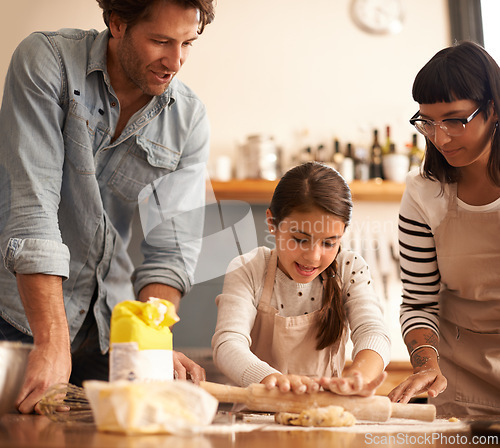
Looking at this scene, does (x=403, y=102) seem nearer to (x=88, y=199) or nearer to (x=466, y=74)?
(x=466, y=74)

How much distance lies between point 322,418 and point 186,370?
44cm

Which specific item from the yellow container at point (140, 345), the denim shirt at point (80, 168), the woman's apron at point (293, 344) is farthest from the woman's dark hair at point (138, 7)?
the yellow container at point (140, 345)

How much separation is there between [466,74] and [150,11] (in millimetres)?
695

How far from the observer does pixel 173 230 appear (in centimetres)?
148

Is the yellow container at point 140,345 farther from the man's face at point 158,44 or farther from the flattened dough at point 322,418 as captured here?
the man's face at point 158,44

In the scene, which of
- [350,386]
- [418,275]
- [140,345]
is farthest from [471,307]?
[140,345]

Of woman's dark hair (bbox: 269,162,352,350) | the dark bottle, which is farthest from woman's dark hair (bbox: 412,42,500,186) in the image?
the dark bottle

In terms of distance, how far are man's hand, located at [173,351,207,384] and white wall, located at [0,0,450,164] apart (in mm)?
2170

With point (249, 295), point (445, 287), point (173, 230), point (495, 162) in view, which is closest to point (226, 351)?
point (249, 295)

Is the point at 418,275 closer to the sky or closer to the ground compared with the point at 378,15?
closer to the ground

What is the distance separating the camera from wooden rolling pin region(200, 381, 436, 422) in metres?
0.86

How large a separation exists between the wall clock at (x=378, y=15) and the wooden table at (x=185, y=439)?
9.74 feet

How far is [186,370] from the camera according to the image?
120 cm

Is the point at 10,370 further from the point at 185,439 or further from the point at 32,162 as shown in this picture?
the point at 32,162
